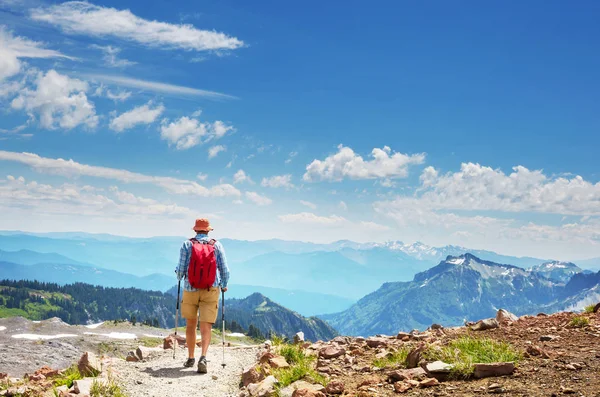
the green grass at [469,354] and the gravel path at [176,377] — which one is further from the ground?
the green grass at [469,354]

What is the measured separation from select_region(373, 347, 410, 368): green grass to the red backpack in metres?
5.34

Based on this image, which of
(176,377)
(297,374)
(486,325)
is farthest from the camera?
(486,325)

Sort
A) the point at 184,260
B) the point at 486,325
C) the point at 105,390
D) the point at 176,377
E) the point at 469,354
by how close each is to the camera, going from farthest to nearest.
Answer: the point at 486,325 < the point at 184,260 < the point at 176,377 < the point at 105,390 < the point at 469,354

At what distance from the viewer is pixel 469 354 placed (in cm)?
1092

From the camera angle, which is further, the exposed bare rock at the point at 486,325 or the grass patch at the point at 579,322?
the exposed bare rock at the point at 486,325

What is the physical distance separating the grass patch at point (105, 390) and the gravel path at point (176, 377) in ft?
1.62

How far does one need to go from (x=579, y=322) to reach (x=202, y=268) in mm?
11406

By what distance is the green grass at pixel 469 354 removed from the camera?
10.2 meters

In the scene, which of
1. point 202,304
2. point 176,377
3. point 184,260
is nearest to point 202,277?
point 184,260

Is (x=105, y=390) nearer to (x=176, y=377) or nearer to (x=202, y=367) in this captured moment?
(x=176, y=377)

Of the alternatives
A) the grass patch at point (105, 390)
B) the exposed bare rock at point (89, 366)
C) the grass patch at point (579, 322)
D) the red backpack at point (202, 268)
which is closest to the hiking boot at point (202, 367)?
the red backpack at point (202, 268)

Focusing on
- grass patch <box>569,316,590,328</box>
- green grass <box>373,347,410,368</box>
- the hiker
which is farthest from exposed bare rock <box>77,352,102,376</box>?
grass patch <box>569,316,590,328</box>

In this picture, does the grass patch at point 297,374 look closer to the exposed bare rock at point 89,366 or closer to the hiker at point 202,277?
the hiker at point 202,277

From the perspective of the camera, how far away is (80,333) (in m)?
191
